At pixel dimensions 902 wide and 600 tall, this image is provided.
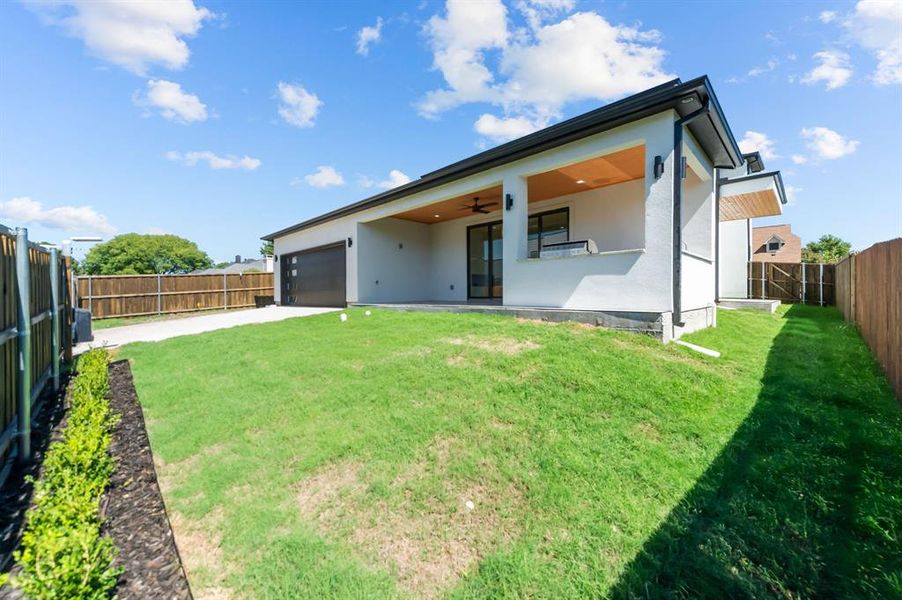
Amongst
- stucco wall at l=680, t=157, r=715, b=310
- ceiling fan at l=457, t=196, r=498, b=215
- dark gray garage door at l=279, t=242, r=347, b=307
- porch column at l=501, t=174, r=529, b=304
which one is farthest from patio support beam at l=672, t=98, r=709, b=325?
dark gray garage door at l=279, t=242, r=347, b=307

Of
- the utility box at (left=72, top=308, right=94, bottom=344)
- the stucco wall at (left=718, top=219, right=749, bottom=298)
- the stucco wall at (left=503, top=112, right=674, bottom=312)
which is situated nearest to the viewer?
the stucco wall at (left=503, top=112, right=674, bottom=312)

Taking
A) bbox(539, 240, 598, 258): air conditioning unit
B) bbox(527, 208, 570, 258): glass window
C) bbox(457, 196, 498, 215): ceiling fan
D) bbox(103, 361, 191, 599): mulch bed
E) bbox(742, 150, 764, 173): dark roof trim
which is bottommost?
bbox(103, 361, 191, 599): mulch bed

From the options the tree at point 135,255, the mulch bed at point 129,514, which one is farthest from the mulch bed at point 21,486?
the tree at point 135,255

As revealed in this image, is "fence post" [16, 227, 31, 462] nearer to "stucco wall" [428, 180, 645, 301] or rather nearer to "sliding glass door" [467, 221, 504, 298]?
"stucco wall" [428, 180, 645, 301]

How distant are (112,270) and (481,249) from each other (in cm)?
5130

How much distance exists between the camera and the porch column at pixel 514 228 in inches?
304

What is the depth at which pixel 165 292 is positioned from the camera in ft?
56.3

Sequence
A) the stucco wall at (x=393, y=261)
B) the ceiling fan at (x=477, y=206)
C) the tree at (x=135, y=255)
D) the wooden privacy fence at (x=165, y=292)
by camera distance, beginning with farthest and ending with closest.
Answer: the tree at (x=135, y=255)
the wooden privacy fence at (x=165, y=292)
the stucco wall at (x=393, y=261)
the ceiling fan at (x=477, y=206)

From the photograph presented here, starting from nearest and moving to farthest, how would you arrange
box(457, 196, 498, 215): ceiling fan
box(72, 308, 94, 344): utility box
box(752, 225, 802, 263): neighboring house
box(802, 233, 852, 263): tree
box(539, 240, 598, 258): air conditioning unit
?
1. box(539, 240, 598, 258): air conditioning unit
2. box(72, 308, 94, 344): utility box
3. box(457, 196, 498, 215): ceiling fan
4. box(752, 225, 802, 263): neighboring house
5. box(802, 233, 852, 263): tree

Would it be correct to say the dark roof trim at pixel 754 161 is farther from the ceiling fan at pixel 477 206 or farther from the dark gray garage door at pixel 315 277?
the dark gray garage door at pixel 315 277

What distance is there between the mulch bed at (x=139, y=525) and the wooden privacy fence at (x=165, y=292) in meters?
14.8

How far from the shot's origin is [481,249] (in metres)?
12.2

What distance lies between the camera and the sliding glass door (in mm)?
11664

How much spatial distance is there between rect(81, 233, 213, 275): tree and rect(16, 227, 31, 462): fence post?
50798mm
